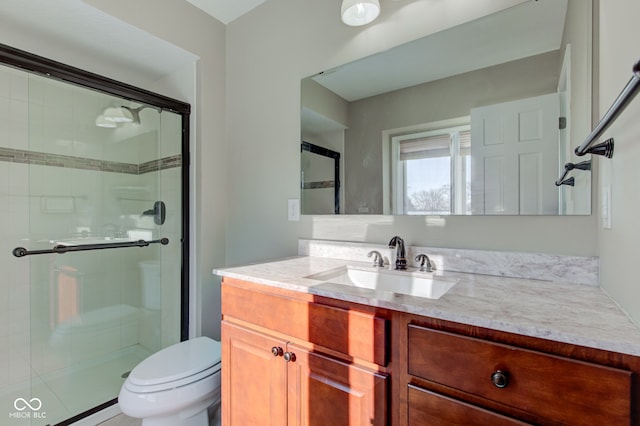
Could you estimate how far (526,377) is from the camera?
65cm

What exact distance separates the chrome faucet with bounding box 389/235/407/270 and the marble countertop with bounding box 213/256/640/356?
0.46 feet

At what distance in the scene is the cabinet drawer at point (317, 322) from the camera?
0.86m

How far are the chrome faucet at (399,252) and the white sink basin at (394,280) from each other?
0.05m

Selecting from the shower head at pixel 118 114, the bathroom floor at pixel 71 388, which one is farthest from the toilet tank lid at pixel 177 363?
the shower head at pixel 118 114

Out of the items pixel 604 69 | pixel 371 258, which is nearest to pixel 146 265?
pixel 371 258

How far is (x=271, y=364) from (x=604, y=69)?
4.77 feet

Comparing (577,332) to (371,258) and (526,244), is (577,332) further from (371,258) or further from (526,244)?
(371,258)

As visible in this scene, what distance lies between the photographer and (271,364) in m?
1.11

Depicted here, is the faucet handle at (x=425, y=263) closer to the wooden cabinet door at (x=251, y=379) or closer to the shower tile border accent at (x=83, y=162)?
the wooden cabinet door at (x=251, y=379)

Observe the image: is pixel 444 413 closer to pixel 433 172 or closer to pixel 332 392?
pixel 332 392

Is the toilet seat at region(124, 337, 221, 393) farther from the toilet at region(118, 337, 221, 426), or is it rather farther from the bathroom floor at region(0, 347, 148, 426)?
the bathroom floor at region(0, 347, 148, 426)

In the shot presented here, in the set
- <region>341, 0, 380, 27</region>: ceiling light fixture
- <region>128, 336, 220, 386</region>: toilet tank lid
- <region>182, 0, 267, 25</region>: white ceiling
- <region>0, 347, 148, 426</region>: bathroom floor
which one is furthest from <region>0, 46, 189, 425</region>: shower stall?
<region>341, 0, 380, 27</region>: ceiling light fixture

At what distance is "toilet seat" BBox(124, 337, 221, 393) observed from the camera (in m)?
1.29

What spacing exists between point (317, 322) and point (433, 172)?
0.83 meters
